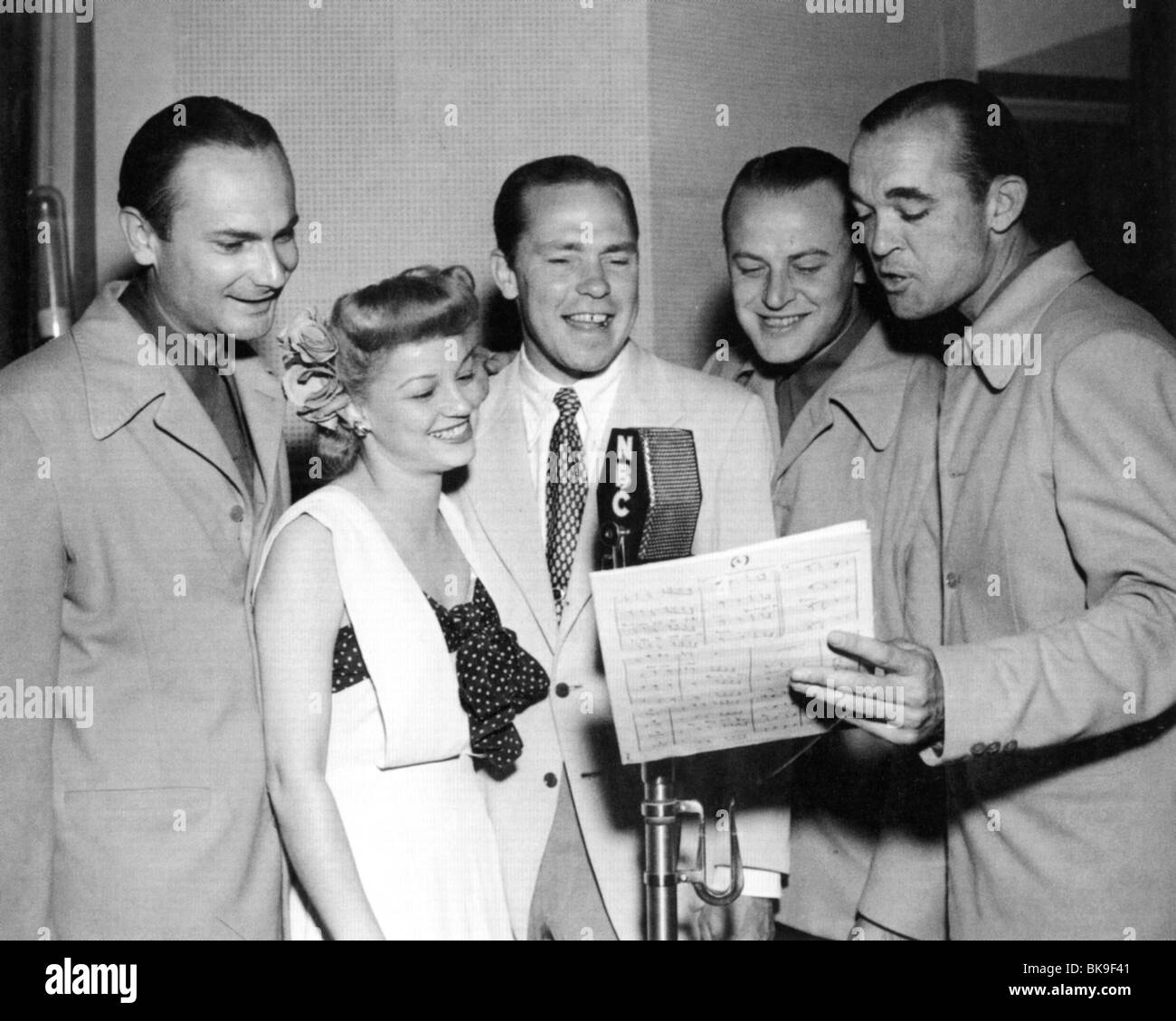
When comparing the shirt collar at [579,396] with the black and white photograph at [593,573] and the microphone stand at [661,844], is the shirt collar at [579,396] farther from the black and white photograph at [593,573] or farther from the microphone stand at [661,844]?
the microphone stand at [661,844]

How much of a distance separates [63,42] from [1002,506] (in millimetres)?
2038

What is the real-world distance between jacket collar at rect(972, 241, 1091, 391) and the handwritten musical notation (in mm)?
566

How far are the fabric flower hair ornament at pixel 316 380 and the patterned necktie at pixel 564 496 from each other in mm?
358

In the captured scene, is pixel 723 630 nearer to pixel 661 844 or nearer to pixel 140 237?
pixel 661 844

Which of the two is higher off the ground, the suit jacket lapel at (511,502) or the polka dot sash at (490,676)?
the suit jacket lapel at (511,502)

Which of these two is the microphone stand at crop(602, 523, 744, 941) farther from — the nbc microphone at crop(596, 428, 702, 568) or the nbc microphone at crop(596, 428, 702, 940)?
the nbc microphone at crop(596, 428, 702, 568)

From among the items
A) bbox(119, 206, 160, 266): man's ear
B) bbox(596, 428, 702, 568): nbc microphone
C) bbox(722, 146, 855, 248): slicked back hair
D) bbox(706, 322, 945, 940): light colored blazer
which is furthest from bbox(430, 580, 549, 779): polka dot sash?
bbox(722, 146, 855, 248): slicked back hair

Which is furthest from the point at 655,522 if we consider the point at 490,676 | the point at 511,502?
the point at 511,502

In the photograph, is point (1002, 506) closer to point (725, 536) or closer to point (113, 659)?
point (725, 536)

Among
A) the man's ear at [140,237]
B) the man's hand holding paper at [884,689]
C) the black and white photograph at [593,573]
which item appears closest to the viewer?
the man's hand holding paper at [884,689]

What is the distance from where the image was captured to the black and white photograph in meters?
1.69

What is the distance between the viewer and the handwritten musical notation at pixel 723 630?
148cm

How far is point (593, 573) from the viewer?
1.45 metres

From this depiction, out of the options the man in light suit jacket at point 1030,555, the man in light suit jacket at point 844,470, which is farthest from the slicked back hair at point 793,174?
the man in light suit jacket at point 1030,555
